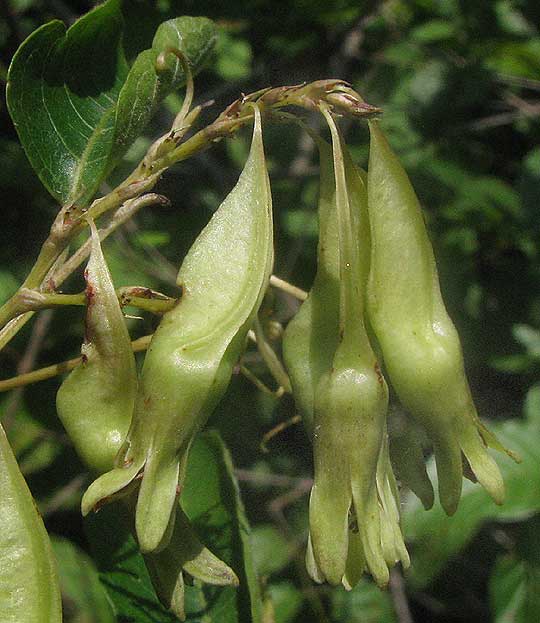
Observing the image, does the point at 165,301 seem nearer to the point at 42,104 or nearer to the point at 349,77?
the point at 42,104

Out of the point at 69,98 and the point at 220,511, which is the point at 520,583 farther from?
the point at 69,98

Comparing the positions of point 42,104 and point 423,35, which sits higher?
point 42,104

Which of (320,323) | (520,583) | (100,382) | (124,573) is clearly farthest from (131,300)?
(520,583)

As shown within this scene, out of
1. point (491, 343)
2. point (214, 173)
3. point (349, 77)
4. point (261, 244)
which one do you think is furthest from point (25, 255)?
point (261, 244)

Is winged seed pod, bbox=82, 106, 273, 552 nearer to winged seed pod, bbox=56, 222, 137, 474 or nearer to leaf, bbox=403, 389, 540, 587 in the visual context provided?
winged seed pod, bbox=56, 222, 137, 474

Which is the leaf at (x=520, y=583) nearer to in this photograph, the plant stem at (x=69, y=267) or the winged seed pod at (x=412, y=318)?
the winged seed pod at (x=412, y=318)

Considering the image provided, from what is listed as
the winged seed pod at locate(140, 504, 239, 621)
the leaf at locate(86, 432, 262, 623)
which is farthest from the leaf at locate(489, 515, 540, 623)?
the winged seed pod at locate(140, 504, 239, 621)
